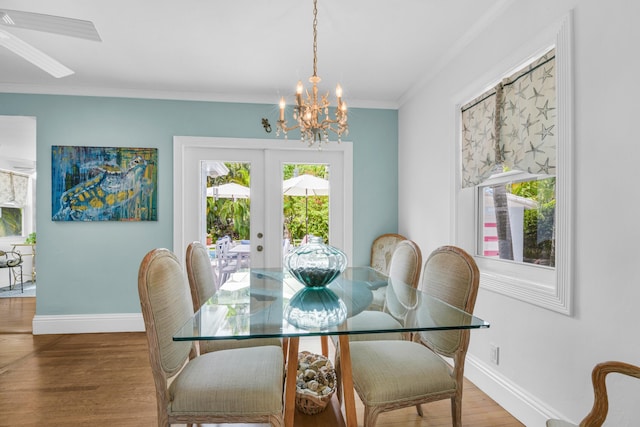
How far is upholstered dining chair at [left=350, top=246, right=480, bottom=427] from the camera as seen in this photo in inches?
57.3

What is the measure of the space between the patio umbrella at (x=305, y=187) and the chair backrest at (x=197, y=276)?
1.79m

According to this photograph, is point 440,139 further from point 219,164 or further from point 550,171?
point 219,164

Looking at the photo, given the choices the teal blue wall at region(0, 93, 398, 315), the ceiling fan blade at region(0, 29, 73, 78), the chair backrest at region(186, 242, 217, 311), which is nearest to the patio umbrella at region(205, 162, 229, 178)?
the teal blue wall at region(0, 93, 398, 315)

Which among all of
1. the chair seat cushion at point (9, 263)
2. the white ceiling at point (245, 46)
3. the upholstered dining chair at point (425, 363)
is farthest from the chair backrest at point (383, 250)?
the chair seat cushion at point (9, 263)

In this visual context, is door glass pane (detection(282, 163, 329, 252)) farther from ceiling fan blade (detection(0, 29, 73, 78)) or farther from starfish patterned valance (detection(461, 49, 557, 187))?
ceiling fan blade (detection(0, 29, 73, 78))

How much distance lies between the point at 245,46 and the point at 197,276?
1751 millimetres

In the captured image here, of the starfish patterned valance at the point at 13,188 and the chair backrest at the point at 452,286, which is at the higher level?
the starfish patterned valance at the point at 13,188

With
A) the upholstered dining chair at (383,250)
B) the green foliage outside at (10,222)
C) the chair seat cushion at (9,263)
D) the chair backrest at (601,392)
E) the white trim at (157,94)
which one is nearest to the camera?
the chair backrest at (601,392)

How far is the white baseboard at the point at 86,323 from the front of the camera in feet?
11.4

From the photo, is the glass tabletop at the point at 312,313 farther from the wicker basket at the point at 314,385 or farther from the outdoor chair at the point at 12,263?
the outdoor chair at the point at 12,263

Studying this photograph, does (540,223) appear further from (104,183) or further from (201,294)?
(104,183)

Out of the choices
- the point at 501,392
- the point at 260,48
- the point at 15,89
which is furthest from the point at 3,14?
the point at 501,392

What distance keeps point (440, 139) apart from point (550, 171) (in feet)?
3.94

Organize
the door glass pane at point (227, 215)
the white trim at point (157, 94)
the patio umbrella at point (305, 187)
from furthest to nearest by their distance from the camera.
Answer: the patio umbrella at point (305, 187) → the door glass pane at point (227, 215) → the white trim at point (157, 94)
